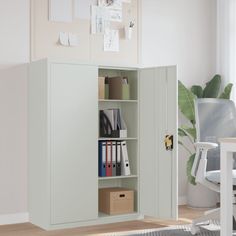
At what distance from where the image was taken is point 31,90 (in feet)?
16.6

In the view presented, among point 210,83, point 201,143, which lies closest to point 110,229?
point 201,143

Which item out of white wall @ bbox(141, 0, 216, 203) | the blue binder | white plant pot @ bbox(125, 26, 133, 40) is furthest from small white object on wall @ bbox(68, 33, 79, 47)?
the blue binder

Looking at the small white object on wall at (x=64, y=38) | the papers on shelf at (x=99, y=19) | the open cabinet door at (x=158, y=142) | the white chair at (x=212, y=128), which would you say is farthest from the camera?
the papers on shelf at (x=99, y=19)

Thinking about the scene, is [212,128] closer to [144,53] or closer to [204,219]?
[204,219]

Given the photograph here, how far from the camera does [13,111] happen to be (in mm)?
5062

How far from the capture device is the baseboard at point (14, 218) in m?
4.99

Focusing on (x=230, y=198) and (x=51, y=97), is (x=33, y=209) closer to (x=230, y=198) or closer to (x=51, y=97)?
(x=51, y=97)

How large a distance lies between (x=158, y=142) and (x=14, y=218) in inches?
57.4

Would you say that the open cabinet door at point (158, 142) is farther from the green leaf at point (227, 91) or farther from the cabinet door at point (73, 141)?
the green leaf at point (227, 91)

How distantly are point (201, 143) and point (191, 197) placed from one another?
178 centimetres

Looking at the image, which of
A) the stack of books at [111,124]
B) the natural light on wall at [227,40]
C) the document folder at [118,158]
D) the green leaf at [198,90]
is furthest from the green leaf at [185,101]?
the document folder at [118,158]

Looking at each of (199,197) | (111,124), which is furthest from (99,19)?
(199,197)

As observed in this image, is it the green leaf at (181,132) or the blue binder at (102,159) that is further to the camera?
the green leaf at (181,132)

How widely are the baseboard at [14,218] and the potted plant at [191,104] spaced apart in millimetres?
1764
